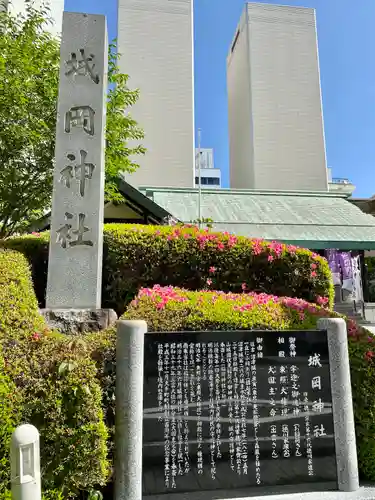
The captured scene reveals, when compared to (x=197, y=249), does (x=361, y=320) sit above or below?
below

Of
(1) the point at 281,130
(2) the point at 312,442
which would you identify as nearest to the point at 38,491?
(2) the point at 312,442

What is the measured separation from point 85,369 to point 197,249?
103 inches

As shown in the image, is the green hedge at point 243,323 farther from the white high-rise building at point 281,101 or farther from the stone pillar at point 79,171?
the white high-rise building at point 281,101

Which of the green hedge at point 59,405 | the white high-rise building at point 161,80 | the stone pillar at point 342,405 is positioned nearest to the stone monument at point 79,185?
the green hedge at point 59,405

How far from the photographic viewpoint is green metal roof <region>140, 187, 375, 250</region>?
11.9 meters

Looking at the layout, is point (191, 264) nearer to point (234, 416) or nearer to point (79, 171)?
point (79, 171)

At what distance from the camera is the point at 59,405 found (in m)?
2.74

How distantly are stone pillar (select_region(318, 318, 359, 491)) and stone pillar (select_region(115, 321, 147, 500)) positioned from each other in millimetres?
1528

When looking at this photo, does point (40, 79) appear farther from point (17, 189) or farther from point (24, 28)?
point (17, 189)

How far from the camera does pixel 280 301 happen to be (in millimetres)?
4113

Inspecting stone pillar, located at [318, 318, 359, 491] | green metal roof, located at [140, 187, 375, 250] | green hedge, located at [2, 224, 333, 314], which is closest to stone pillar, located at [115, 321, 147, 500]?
stone pillar, located at [318, 318, 359, 491]

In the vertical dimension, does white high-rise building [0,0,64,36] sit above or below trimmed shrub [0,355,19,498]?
above

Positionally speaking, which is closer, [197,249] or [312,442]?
[312,442]

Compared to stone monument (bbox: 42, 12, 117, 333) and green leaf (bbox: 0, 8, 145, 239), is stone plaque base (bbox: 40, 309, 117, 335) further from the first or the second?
green leaf (bbox: 0, 8, 145, 239)
